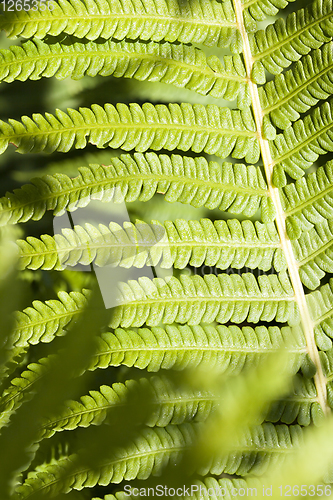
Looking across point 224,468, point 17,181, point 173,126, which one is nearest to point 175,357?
point 224,468

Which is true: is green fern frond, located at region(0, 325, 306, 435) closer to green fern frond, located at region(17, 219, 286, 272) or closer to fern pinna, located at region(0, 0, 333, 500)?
fern pinna, located at region(0, 0, 333, 500)

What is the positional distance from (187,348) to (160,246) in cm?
26

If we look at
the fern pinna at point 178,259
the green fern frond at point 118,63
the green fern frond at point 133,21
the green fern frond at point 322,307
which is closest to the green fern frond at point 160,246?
the fern pinna at point 178,259

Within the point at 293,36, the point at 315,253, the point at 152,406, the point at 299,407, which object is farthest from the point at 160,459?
the point at 293,36

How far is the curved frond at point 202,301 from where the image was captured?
96 cm

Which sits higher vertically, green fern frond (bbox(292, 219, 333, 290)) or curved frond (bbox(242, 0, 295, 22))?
curved frond (bbox(242, 0, 295, 22))

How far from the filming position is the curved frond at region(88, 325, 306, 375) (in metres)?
0.95

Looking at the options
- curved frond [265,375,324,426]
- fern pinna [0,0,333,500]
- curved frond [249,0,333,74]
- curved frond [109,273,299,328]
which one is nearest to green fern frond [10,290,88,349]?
fern pinna [0,0,333,500]

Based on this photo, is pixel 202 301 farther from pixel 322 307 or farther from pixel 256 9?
pixel 256 9

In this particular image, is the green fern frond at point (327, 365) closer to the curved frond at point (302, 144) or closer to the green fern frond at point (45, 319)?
the curved frond at point (302, 144)

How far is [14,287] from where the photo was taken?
999 mm

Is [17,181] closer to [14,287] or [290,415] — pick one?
[14,287]

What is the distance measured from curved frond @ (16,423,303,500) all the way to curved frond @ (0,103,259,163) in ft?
2.32

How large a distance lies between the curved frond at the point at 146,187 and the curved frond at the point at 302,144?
7 cm
